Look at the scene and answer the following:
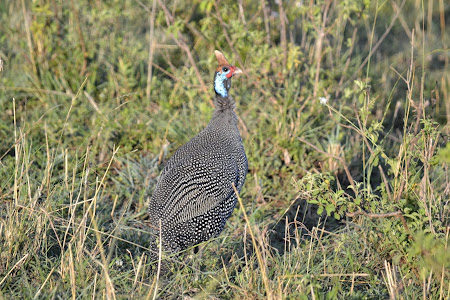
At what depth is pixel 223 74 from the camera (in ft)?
11.6

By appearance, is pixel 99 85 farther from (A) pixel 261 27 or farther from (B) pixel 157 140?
(A) pixel 261 27

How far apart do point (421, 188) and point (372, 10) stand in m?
4.17

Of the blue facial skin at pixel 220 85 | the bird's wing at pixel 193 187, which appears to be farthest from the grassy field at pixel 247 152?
the blue facial skin at pixel 220 85

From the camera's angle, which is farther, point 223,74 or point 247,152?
point 247,152

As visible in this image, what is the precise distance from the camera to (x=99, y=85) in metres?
5.09

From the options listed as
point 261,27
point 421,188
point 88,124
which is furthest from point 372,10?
point 421,188

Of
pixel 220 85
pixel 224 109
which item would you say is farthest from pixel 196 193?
pixel 220 85

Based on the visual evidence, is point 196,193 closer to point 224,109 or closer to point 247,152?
point 224,109

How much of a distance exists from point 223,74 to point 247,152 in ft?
3.19

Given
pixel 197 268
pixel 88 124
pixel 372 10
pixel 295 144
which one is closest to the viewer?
pixel 197 268

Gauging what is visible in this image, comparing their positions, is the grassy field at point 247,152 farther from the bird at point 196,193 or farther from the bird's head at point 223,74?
the bird's head at point 223,74

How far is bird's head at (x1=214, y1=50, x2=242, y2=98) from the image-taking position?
353 cm

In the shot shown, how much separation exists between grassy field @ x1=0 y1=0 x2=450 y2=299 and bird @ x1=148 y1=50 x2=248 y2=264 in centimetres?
14

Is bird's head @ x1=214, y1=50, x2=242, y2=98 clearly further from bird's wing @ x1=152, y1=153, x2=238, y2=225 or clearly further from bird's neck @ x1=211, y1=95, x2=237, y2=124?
bird's wing @ x1=152, y1=153, x2=238, y2=225
